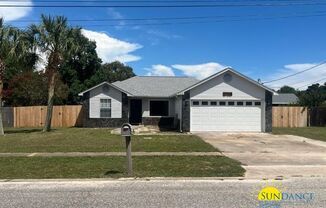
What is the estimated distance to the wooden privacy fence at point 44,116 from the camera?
3506 centimetres

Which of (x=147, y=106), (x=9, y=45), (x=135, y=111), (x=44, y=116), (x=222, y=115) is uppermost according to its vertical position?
(x=9, y=45)

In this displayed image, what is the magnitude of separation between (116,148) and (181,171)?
596 cm

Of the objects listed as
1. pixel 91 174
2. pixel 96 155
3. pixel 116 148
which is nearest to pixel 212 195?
pixel 91 174

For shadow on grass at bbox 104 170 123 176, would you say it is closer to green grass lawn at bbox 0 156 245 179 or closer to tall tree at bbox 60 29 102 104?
green grass lawn at bbox 0 156 245 179

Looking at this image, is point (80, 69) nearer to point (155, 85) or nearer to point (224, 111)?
point (155, 85)

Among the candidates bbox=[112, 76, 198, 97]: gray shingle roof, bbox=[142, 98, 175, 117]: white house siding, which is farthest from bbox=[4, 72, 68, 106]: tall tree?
bbox=[142, 98, 175, 117]: white house siding

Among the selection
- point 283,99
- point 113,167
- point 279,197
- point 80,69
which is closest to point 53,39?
point 113,167

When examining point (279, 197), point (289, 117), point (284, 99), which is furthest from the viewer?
point (284, 99)

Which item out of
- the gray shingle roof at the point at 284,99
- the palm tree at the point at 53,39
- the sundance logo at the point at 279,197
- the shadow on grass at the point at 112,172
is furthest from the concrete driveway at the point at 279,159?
the gray shingle roof at the point at 284,99

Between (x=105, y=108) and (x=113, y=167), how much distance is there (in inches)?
811

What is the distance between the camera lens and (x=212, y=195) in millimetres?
7871

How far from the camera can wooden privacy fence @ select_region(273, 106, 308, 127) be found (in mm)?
34344

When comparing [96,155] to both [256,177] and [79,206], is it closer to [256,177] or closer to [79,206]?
[256,177]

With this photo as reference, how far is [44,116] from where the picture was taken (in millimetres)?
36156
